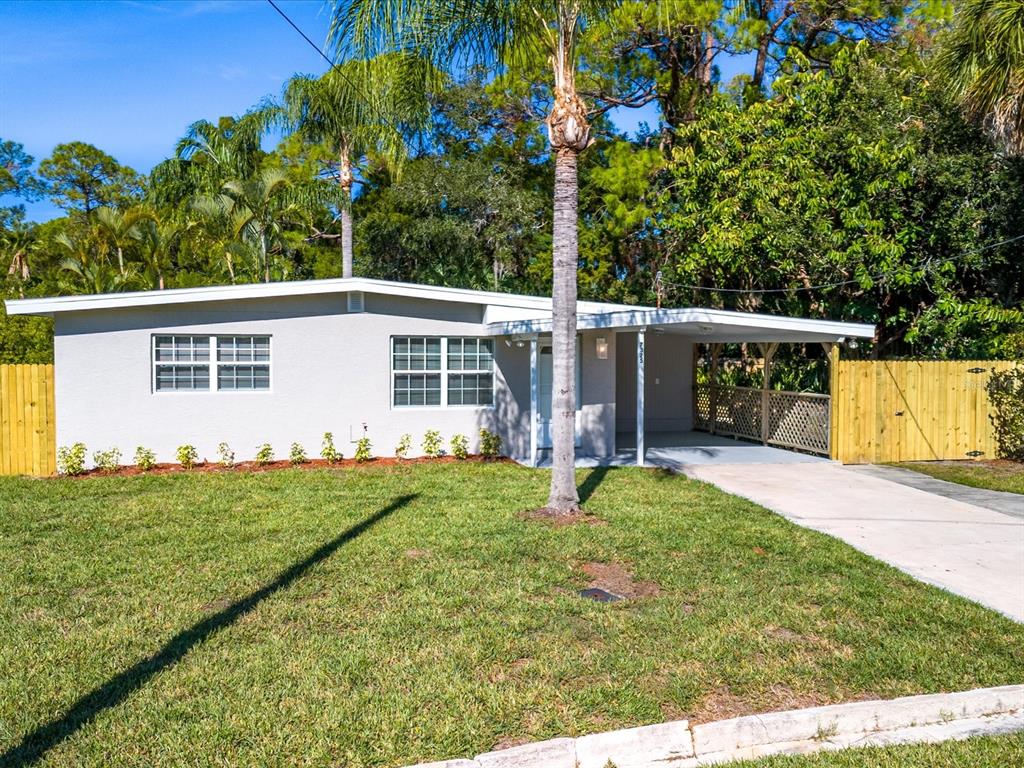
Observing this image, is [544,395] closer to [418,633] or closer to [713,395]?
[713,395]

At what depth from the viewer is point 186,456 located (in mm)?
13039

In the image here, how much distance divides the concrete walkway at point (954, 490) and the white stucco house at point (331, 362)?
2382 mm

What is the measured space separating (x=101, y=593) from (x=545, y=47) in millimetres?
7865

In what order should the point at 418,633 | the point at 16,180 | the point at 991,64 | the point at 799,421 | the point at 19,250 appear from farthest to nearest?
the point at 16,180 < the point at 19,250 < the point at 799,421 < the point at 991,64 < the point at 418,633

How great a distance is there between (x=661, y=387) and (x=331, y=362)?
28.9 feet

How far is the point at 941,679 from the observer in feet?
16.1

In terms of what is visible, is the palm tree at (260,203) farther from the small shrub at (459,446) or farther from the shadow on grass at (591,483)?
the shadow on grass at (591,483)

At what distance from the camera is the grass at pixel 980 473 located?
1198cm

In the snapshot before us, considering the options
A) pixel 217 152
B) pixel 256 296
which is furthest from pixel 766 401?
pixel 217 152

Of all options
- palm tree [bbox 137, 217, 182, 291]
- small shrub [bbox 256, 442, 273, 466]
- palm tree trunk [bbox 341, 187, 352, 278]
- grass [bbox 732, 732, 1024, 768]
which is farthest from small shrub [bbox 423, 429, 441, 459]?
palm tree [bbox 137, 217, 182, 291]

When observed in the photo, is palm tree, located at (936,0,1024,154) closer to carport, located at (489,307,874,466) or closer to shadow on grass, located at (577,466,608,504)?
carport, located at (489,307,874,466)

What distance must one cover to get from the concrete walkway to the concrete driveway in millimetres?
228

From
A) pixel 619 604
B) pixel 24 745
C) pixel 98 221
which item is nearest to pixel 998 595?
pixel 619 604

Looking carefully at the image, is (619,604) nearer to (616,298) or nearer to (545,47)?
(545,47)
